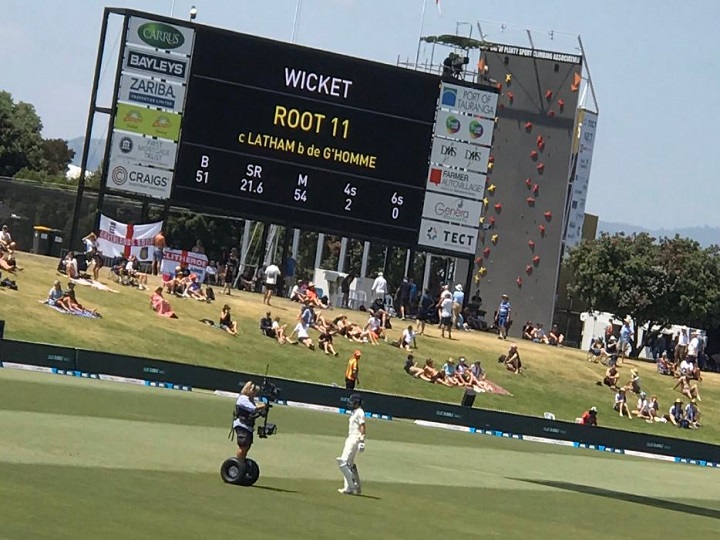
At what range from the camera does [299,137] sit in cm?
4809

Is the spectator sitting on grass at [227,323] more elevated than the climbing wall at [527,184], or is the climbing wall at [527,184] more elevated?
the climbing wall at [527,184]

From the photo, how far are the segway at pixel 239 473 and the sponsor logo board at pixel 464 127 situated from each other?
32.2 meters

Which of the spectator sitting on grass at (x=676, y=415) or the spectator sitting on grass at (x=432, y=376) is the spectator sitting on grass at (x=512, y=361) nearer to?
the spectator sitting on grass at (x=432, y=376)

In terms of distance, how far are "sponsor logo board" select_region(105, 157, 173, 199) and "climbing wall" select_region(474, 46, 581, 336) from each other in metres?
23.7

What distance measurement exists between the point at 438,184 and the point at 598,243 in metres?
29.6

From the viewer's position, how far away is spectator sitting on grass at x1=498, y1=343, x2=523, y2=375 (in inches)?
2007

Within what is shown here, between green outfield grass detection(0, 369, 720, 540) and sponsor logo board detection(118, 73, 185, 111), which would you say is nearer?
green outfield grass detection(0, 369, 720, 540)

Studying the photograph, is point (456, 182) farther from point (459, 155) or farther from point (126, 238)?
point (126, 238)

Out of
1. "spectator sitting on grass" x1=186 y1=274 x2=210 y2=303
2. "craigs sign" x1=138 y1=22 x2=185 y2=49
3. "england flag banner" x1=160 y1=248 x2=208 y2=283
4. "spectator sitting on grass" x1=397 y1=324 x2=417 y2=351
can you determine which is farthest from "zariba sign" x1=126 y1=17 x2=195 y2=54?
"spectator sitting on grass" x1=397 y1=324 x2=417 y2=351

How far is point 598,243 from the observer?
258 feet

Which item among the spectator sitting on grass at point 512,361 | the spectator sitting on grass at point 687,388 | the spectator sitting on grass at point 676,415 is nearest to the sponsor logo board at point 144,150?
the spectator sitting on grass at point 512,361

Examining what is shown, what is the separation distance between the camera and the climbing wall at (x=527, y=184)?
220 ft

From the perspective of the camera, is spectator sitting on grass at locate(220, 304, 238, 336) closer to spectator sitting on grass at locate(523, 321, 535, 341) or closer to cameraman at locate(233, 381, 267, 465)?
spectator sitting on grass at locate(523, 321, 535, 341)

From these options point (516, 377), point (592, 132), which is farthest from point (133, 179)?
point (592, 132)
